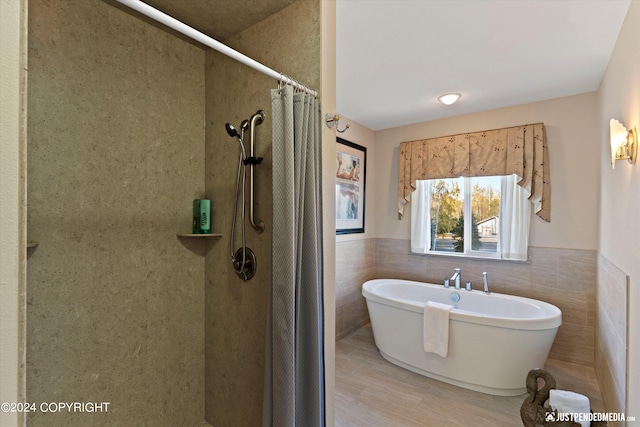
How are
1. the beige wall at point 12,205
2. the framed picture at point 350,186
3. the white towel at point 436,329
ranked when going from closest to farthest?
the beige wall at point 12,205
the white towel at point 436,329
the framed picture at point 350,186

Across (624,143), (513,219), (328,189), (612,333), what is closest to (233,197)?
(328,189)

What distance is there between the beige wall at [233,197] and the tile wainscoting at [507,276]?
1.84 metres

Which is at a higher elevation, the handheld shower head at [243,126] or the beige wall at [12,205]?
the handheld shower head at [243,126]

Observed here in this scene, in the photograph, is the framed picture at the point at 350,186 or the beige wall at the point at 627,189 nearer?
the beige wall at the point at 627,189

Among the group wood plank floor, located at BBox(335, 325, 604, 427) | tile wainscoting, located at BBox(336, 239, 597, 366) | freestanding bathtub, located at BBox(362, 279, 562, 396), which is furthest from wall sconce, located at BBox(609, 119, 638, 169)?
wood plank floor, located at BBox(335, 325, 604, 427)

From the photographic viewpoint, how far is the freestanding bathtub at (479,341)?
2.35m

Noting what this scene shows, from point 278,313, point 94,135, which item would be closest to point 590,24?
point 278,313

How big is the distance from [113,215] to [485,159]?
3.53 metres

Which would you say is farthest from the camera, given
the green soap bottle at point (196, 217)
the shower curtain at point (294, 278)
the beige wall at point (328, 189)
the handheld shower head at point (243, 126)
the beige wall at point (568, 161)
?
the beige wall at point (568, 161)

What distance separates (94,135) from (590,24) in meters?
2.99

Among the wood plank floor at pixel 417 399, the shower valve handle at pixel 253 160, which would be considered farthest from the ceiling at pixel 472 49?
the wood plank floor at pixel 417 399

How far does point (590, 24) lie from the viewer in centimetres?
187

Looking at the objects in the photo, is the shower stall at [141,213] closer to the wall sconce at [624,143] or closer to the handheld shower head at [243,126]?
the handheld shower head at [243,126]

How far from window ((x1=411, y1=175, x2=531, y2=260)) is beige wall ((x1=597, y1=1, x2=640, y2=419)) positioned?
84cm
